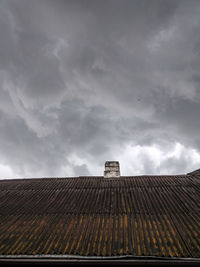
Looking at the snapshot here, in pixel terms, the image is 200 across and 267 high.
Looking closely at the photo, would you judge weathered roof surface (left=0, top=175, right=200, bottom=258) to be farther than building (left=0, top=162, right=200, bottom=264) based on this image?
Yes

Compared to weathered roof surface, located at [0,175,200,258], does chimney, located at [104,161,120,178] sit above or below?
above

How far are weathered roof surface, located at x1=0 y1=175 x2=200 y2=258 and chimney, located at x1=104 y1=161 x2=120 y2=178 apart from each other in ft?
3.93

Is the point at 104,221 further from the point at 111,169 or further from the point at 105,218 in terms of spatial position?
the point at 111,169

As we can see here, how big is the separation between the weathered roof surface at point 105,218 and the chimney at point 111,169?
3.93 ft

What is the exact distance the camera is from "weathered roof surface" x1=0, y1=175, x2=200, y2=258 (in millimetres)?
4320

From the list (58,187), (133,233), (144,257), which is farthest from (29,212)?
(144,257)

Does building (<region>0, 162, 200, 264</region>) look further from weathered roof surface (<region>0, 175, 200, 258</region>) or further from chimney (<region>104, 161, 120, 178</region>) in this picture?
chimney (<region>104, 161, 120, 178</region>)

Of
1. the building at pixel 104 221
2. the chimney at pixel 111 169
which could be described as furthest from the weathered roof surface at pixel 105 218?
the chimney at pixel 111 169

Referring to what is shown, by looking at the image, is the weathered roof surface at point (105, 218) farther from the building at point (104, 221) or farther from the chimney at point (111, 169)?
the chimney at point (111, 169)

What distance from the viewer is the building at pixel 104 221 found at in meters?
4.16

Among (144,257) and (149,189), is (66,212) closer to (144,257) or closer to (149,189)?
(144,257)

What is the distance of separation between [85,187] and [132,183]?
2540mm

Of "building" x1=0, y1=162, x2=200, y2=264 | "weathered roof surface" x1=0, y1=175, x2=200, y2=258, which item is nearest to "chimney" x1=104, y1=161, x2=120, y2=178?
"building" x1=0, y1=162, x2=200, y2=264

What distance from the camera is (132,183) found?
28.6 ft
